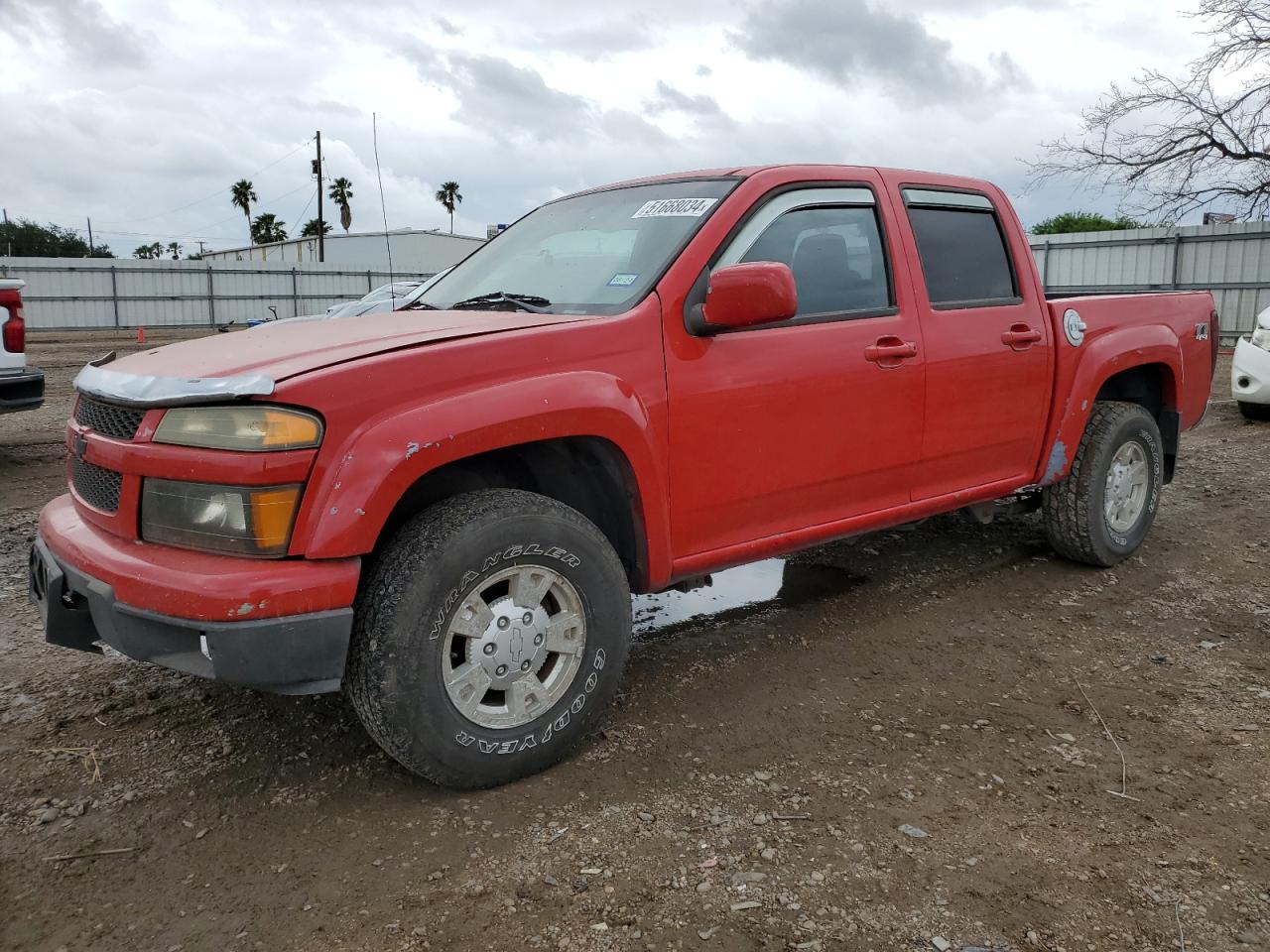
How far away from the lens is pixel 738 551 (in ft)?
11.4

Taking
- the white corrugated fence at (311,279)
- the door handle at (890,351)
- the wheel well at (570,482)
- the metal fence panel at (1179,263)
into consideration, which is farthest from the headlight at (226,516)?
Answer: the white corrugated fence at (311,279)

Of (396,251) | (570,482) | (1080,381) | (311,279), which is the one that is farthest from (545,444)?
(396,251)

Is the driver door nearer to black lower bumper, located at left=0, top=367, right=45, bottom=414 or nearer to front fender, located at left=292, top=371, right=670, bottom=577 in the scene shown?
front fender, located at left=292, top=371, right=670, bottom=577

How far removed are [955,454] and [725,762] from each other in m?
1.79

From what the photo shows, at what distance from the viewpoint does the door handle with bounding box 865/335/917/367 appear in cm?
371

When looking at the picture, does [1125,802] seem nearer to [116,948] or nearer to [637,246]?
[637,246]

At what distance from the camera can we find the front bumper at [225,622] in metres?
2.45

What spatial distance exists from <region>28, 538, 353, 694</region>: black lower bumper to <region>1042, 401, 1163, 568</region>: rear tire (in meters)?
3.68

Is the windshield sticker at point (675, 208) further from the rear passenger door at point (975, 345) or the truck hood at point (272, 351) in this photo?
the rear passenger door at point (975, 345)

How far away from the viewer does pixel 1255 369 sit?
9.17 metres

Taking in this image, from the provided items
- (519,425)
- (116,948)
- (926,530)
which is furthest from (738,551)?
(926,530)

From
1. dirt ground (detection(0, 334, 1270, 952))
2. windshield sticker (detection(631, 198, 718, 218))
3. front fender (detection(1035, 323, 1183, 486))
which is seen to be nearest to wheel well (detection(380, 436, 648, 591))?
dirt ground (detection(0, 334, 1270, 952))

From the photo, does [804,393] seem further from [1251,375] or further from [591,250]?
[1251,375]

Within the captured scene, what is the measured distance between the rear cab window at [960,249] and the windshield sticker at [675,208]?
42.0 inches
